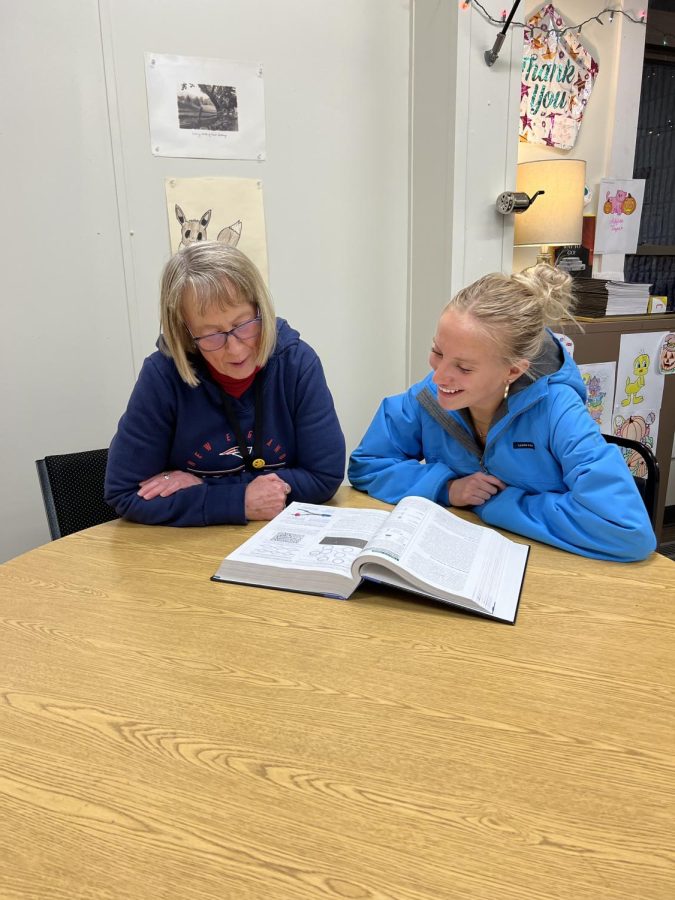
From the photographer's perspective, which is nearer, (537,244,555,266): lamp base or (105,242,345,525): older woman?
(105,242,345,525): older woman

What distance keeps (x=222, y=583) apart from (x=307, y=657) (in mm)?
278

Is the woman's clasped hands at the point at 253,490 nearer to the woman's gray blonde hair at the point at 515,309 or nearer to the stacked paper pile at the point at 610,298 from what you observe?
the woman's gray blonde hair at the point at 515,309

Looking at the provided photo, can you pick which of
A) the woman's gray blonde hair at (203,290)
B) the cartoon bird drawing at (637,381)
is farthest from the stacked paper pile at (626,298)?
the woman's gray blonde hair at (203,290)

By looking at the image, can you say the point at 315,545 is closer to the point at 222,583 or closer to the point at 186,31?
the point at 222,583

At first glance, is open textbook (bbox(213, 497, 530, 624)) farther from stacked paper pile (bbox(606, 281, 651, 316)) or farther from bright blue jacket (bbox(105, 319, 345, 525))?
stacked paper pile (bbox(606, 281, 651, 316))

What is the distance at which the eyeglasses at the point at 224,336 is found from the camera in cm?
135

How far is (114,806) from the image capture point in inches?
26.4

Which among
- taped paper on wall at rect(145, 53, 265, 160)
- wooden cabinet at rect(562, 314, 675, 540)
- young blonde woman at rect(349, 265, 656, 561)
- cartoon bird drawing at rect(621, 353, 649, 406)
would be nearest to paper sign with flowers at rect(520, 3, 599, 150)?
wooden cabinet at rect(562, 314, 675, 540)

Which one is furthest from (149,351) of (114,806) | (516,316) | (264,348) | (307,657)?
(114,806)

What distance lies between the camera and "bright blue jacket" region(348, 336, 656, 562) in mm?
1183

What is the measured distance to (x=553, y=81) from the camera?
2.66 meters

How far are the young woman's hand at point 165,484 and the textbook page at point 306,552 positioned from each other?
236mm

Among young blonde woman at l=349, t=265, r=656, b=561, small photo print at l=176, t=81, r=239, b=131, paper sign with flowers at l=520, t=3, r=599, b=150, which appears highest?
paper sign with flowers at l=520, t=3, r=599, b=150

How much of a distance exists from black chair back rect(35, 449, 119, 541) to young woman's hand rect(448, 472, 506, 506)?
90 centimetres
